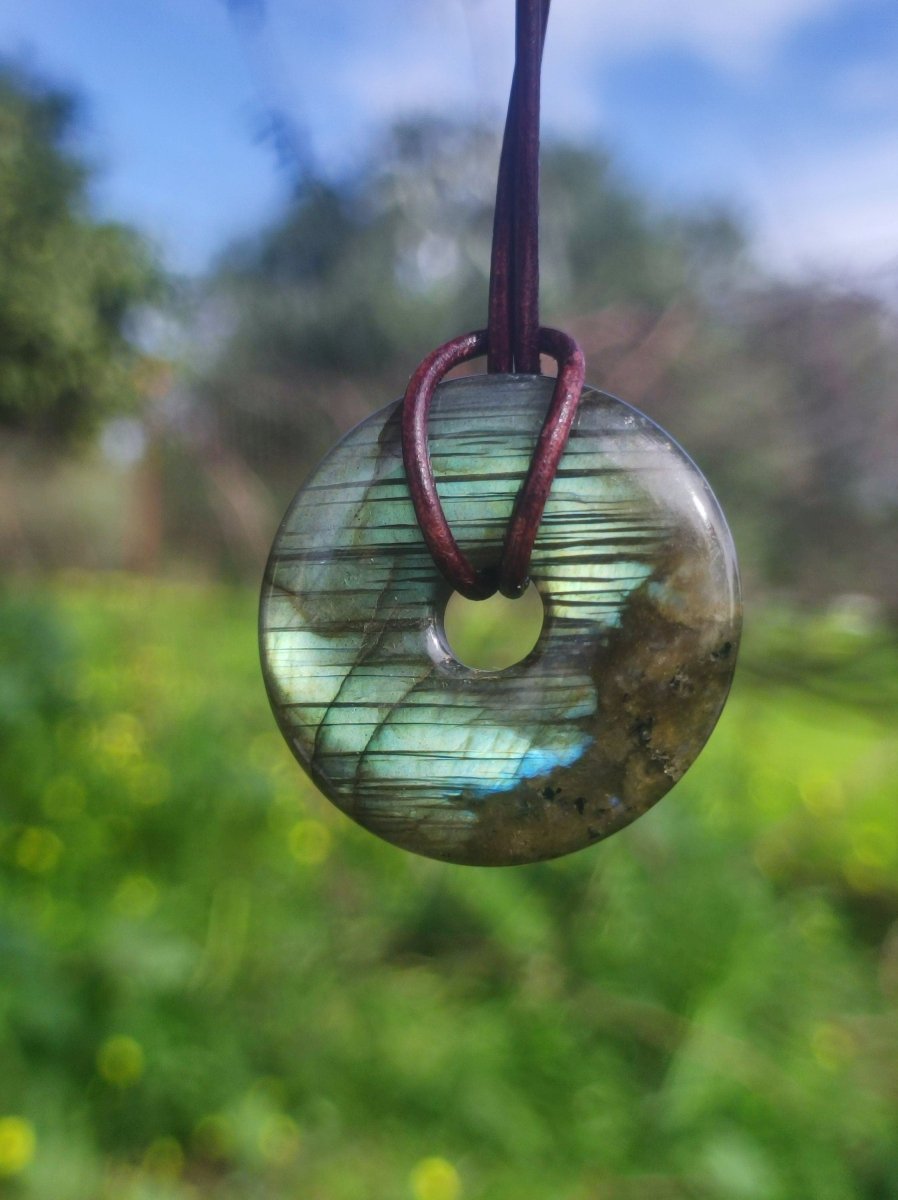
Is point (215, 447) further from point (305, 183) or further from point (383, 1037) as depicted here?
point (305, 183)

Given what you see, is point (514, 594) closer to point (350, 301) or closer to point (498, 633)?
point (350, 301)

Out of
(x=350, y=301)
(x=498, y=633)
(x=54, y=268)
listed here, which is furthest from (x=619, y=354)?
(x=54, y=268)

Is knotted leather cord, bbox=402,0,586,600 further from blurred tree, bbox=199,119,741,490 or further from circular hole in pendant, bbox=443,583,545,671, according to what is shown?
circular hole in pendant, bbox=443,583,545,671

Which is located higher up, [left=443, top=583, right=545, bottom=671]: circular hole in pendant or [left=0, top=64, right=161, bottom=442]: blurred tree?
[left=0, top=64, right=161, bottom=442]: blurred tree

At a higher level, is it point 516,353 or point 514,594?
point 516,353

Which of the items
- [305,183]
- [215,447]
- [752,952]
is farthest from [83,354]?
[752,952]

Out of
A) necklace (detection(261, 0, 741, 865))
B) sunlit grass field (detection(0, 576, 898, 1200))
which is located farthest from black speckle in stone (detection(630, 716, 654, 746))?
sunlit grass field (detection(0, 576, 898, 1200))

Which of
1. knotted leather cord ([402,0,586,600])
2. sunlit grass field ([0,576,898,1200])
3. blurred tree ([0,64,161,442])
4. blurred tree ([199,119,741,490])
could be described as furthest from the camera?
blurred tree ([199,119,741,490])
